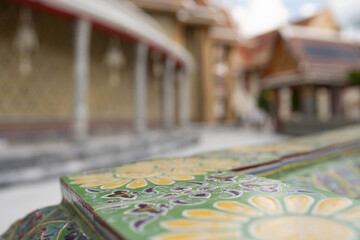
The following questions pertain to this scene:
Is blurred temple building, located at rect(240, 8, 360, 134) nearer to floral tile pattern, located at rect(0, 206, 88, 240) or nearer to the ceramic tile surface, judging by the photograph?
the ceramic tile surface

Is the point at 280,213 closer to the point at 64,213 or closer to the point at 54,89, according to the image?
the point at 64,213

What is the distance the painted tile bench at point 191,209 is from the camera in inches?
21.4

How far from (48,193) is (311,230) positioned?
12.0 feet

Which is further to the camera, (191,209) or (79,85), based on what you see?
(79,85)

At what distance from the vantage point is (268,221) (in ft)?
1.91

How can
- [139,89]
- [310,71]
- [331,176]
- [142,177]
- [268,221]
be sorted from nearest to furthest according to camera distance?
[268,221] < [142,177] < [331,176] < [139,89] < [310,71]

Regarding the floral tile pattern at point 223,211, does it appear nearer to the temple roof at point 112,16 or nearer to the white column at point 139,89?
the temple roof at point 112,16

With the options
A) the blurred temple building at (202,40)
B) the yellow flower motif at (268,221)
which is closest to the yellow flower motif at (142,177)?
the yellow flower motif at (268,221)

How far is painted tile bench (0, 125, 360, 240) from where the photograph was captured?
544 millimetres

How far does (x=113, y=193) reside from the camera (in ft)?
2.66

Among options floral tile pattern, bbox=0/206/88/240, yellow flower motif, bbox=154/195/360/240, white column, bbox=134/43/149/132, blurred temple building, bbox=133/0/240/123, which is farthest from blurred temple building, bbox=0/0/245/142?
yellow flower motif, bbox=154/195/360/240

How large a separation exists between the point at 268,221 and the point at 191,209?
0.18 meters

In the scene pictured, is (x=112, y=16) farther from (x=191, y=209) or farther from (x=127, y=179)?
(x=191, y=209)

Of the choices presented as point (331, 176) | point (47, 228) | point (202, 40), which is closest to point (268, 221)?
point (47, 228)
